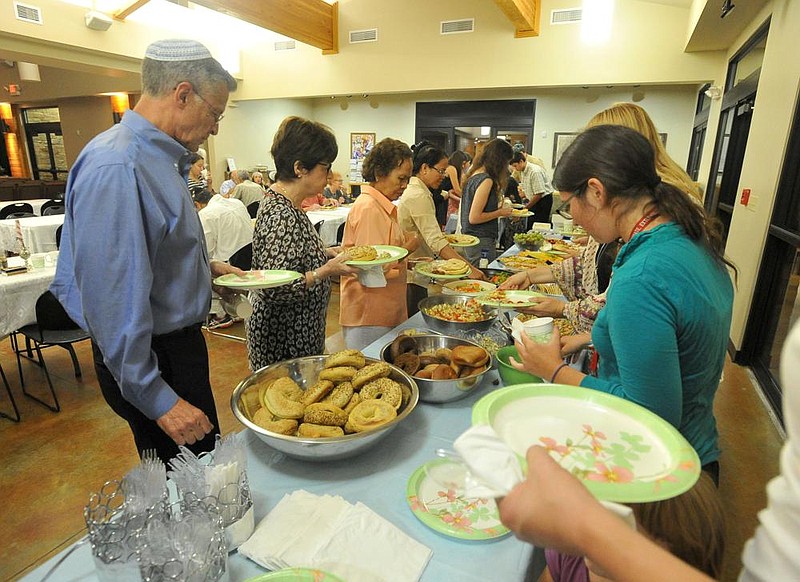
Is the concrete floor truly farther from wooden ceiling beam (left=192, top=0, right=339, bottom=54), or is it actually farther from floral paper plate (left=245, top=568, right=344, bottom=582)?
wooden ceiling beam (left=192, top=0, right=339, bottom=54)

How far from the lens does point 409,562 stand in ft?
2.88

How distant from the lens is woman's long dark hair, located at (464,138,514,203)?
3.80 meters

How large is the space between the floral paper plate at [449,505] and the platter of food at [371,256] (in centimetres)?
102

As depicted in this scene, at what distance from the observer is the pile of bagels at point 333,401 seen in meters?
1.13

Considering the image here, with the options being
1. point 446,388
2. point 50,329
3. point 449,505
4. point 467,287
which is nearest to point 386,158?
point 467,287

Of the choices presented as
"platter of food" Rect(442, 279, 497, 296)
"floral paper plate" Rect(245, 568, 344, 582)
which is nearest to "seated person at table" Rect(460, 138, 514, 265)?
"platter of food" Rect(442, 279, 497, 296)

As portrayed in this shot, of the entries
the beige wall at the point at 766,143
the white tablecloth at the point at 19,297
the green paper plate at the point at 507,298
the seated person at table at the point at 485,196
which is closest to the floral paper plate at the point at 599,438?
the green paper plate at the point at 507,298

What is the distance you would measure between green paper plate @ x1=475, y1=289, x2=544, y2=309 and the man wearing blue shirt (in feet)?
3.46

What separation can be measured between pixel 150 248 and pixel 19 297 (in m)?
2.61

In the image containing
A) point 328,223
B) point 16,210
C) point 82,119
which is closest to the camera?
point 328,223

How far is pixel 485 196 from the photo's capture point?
3.86 meters

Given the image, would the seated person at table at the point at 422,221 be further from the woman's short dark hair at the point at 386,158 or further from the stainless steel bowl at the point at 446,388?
the stainless steel bowl at the point at 446,388

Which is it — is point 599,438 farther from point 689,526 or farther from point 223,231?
point 223,231

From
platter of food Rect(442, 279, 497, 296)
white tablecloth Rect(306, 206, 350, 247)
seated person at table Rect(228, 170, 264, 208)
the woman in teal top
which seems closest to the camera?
the woman in teal top
